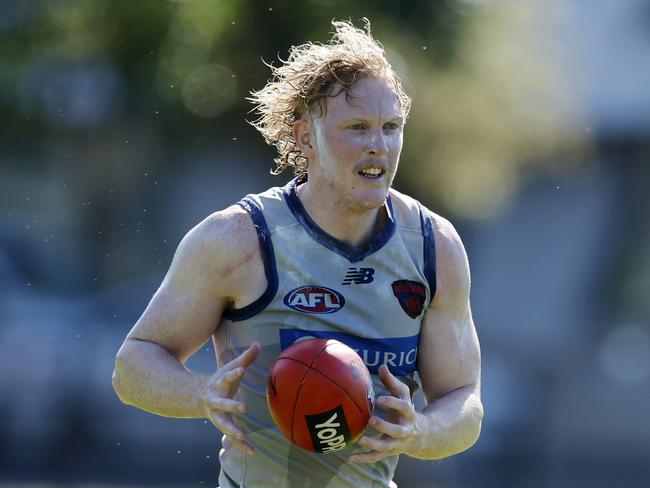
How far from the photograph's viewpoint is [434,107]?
12750mm

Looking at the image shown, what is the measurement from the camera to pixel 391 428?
4.61 meters

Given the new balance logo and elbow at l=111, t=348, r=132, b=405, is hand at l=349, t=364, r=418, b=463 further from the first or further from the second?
elbow at l=111, t=348, r=132, b=405

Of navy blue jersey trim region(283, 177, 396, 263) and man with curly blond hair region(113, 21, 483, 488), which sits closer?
man with curly blond hair region(113, 21, 483, 488)

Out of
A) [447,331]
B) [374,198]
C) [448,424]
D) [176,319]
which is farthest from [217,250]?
[448,424]

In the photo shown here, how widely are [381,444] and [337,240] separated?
3.18 ft

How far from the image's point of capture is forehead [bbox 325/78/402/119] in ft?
17.0

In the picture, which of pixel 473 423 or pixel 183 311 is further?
pixel 473 423

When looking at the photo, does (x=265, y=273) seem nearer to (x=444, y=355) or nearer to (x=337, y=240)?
(x=337, y=240)

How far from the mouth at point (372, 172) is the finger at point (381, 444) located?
3.50ft

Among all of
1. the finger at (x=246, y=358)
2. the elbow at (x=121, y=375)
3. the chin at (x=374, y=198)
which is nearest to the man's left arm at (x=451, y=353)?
the chin at (x=374, y=198)

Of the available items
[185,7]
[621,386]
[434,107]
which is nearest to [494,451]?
[621,386]

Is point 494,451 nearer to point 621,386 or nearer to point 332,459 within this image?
point 621,386

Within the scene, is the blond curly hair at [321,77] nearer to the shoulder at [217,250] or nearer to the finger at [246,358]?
the shoulder at [217,250]

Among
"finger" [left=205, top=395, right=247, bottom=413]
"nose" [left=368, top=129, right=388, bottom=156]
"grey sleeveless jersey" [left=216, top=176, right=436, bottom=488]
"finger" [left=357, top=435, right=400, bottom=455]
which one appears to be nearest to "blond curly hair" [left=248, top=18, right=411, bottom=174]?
"nose" [left=368, top=129, right=388, bottom=156]
